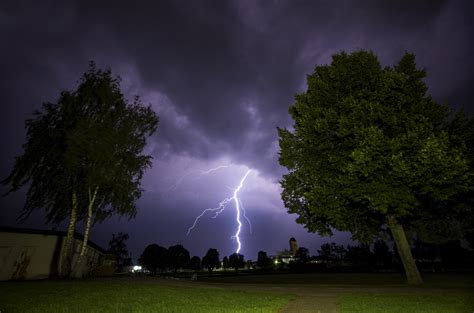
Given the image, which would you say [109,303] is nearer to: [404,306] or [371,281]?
[404,306]

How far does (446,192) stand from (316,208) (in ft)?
27.0

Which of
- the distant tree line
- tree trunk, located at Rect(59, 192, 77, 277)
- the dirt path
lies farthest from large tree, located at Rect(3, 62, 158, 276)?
the distant tree line

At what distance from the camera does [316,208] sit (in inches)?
850

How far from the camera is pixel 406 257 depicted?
21.8 m

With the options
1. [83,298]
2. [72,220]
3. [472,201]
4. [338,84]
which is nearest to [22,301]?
[83,298]

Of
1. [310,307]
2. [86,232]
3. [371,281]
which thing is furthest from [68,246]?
[371,281]

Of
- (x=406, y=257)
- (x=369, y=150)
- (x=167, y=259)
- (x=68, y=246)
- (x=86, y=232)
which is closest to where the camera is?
(x=369, y=150)

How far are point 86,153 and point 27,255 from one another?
12.6m

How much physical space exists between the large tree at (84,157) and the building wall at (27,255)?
470 centimetres

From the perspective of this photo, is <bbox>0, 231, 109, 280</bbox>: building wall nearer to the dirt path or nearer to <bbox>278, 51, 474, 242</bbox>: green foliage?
the dirt path

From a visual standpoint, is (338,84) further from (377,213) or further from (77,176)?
(77,176)

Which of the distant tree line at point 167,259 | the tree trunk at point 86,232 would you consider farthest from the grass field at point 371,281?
the distant tree line at point 167,259

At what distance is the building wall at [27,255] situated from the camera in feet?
88.9

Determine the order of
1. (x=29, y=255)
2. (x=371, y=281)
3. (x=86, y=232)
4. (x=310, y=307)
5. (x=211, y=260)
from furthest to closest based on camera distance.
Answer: (x=211, y=260), (x=371, y=281), (x=29, y=255), (x=86, y=232), (x=310, y=307)
